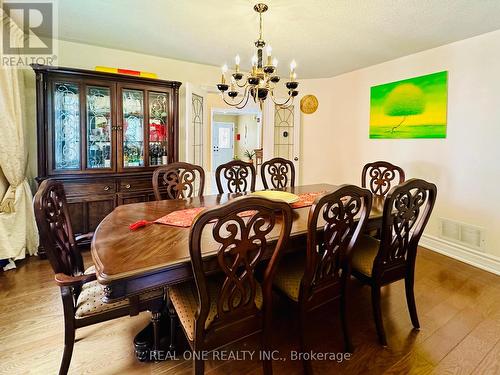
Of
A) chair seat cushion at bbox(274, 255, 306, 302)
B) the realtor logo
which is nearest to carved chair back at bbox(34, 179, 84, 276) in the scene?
chair seat cushion at bbox(274, 255, 306, 302)

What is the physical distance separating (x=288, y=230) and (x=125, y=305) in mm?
930

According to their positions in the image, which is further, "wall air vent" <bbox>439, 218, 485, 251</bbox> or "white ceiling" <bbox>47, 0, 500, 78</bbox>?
"wall air vent" <bbox>439, 218, 485, 251</bbox>

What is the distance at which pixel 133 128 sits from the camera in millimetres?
3293

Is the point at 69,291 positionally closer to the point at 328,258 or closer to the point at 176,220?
the point at 176,220

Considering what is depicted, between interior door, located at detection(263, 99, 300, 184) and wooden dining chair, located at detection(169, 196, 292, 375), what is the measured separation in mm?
3160

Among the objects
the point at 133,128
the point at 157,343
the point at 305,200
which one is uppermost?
the point at 133,128

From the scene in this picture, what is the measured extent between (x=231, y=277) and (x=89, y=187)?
2.49 meters

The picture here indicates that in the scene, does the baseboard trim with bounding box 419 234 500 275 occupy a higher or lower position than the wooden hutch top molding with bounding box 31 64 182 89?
lower

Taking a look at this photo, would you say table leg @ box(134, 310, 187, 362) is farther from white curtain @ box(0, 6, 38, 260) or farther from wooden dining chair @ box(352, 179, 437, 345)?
white curtain @ box(0, 6, 38, 260)

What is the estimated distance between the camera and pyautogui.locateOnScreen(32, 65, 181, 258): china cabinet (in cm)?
279

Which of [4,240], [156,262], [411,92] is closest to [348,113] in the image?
[411,92]

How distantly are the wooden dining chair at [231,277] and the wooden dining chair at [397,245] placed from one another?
644 mm

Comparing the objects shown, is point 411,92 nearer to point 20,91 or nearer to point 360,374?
point 360,374

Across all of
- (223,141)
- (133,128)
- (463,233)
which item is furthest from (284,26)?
(223,141)
